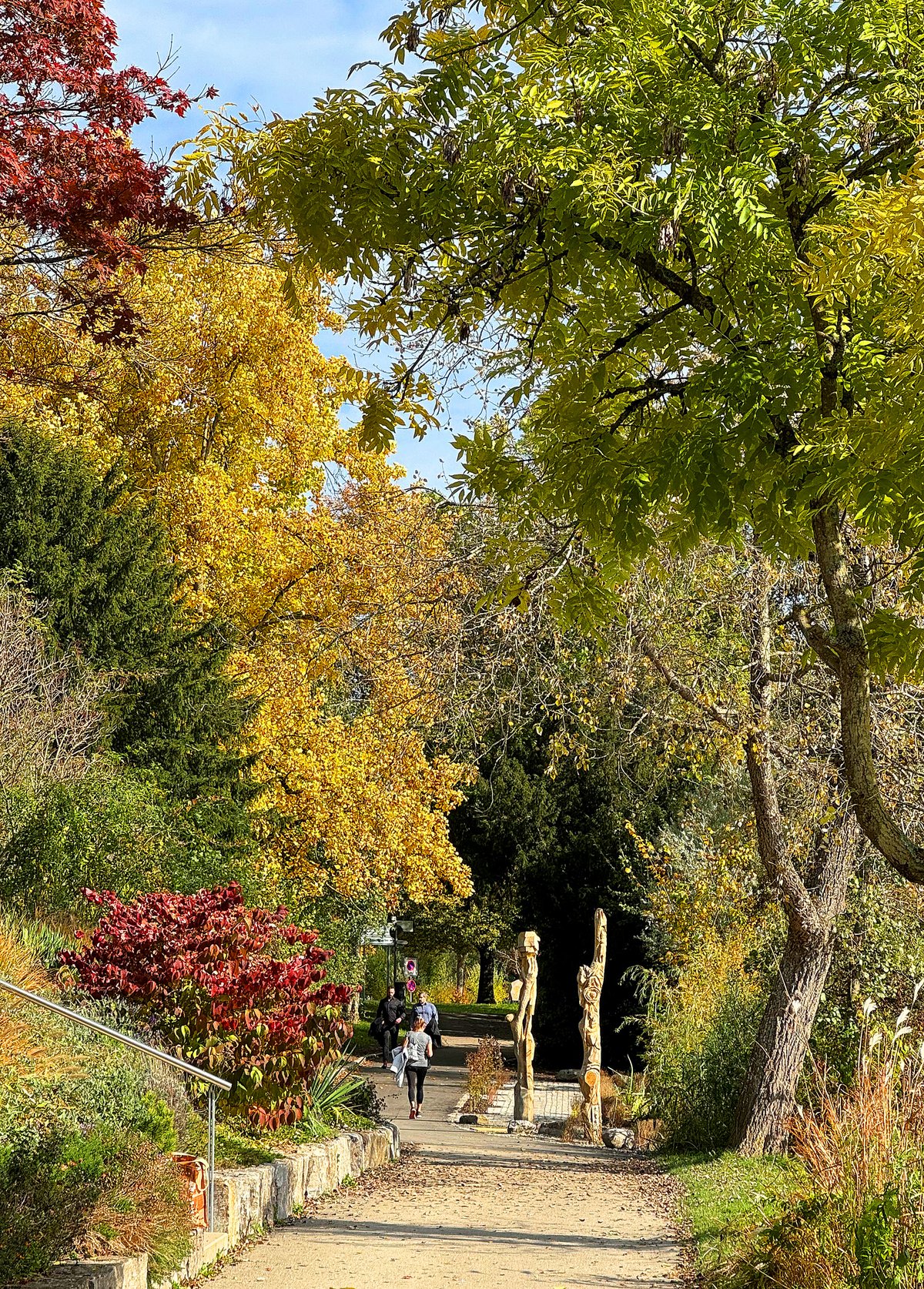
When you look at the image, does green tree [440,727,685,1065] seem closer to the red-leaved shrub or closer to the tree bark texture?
the tree bark texture

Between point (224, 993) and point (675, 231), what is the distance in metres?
6.90

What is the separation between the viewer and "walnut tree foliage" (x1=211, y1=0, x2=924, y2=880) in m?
4.30

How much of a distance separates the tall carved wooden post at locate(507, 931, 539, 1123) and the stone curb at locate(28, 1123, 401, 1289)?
5.75 m

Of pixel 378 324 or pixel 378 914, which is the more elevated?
pixel 378 324

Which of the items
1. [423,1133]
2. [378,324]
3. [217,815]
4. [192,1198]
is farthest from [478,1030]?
[378,324]

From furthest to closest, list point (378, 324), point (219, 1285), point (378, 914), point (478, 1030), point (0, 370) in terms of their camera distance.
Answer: point (478, 1030) < point (378, 914) < point (0, 370) < point (219, 1285) < point (378, 324)

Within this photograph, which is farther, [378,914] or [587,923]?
[587,923]

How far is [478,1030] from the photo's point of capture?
35469mm

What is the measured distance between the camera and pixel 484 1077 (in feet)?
69.7

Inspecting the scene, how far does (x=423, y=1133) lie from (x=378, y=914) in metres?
7.20

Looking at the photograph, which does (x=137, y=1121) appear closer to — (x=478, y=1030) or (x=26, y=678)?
(x=26, y=678)

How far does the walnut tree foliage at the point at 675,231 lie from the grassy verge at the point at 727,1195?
12.2 ft

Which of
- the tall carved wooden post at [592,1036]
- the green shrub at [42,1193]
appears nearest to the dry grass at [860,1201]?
the green shrub at [42,1193]

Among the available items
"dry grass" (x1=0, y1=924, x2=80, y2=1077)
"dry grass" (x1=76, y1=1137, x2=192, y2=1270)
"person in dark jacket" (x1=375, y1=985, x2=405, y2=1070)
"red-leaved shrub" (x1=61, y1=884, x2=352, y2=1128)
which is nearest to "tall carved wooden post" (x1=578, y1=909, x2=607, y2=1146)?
"person in dark jacket" (x1=375, y1=985, x2=405, y2=1070)
